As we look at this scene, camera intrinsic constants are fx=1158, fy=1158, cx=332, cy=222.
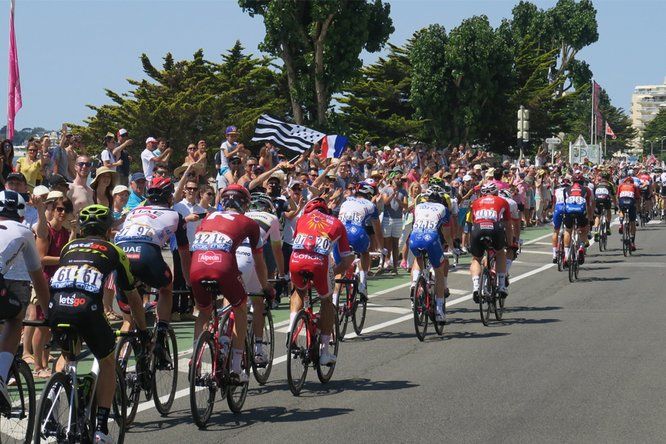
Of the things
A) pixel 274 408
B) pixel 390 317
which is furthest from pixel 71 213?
pixel 390 317

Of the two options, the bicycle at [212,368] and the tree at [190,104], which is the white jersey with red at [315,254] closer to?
the bicycle at [212,368]

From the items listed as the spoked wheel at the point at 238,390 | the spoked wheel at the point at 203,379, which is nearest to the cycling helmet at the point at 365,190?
the spoked wheel at the point at 238,390

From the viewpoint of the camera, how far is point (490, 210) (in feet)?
51.8

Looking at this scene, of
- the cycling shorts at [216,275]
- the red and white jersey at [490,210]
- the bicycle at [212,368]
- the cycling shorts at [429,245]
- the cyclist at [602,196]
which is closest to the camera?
the bicycle at [212,368]

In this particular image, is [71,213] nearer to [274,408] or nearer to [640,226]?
[274,408]

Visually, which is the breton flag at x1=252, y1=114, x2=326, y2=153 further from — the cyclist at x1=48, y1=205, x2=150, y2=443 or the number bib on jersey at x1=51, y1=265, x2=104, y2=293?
the number bib on jersey at x1=51, y1=265, x2=104, y2=293

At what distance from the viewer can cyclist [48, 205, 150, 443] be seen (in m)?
7.25

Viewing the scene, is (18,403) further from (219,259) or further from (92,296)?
(219,259)

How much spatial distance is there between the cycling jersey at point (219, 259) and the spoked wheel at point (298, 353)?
1.03 meters

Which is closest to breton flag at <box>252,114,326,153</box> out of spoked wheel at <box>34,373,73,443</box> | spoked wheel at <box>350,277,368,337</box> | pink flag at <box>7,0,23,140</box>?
pink flag at <box>7,0,23,140</box>

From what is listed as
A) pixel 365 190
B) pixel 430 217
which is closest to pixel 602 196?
pixel 365 190

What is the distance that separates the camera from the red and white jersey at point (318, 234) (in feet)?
36.2

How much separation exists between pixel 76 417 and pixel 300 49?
36.2m

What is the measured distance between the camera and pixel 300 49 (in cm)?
4250
